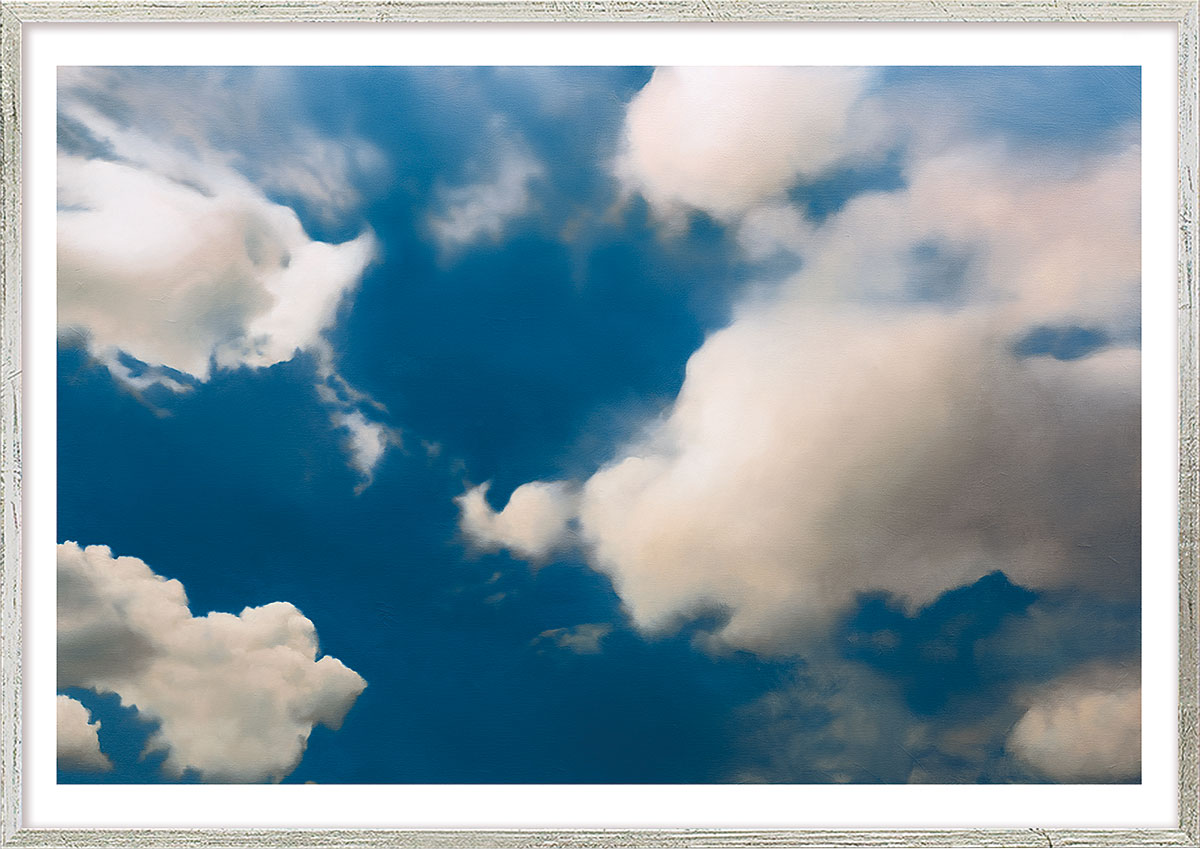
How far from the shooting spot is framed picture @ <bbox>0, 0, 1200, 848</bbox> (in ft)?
5.99

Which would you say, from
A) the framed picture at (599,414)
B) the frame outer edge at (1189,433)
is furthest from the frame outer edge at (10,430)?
the frame outer edge at (1189,433)

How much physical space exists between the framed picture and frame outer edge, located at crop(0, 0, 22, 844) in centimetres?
1

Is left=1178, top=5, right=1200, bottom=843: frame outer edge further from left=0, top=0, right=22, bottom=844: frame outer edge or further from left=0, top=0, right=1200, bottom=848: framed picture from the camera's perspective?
left=0, top=0, right=22, bottom=844: frame outer edge

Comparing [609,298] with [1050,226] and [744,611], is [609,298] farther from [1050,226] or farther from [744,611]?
[1050,226]

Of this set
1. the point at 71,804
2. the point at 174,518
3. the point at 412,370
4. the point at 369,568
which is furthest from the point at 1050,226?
the point at 71,804

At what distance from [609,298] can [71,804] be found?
A: 191cm

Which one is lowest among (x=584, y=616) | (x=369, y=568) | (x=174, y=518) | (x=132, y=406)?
(x=584, y=616)

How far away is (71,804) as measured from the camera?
5.95 feet

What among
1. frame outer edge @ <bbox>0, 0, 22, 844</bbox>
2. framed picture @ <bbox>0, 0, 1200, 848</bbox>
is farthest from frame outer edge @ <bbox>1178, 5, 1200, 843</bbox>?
frame outer edge @ <bbox>0, 0, 22, 844</bbox>

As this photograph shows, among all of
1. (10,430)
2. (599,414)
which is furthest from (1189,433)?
(10,430)

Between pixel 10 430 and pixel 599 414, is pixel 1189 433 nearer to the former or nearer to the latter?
pixel 599 414

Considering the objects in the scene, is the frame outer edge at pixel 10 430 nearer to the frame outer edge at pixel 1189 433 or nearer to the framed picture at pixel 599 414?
the framed picture at pixel 599 414

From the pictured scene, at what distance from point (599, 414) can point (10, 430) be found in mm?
1517

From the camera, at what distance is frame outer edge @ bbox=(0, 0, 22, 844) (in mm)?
1802
